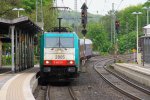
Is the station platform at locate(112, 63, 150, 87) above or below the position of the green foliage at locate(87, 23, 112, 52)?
below

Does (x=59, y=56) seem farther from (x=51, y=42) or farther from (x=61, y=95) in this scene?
(x=61, y=95)

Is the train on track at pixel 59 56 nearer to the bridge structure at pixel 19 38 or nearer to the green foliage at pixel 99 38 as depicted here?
the bridge structure at pixel 19 38

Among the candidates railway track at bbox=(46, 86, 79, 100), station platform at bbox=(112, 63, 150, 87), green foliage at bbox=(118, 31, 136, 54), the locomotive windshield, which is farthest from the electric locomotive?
green foliage at bbox=(118, 31, 136, 54)

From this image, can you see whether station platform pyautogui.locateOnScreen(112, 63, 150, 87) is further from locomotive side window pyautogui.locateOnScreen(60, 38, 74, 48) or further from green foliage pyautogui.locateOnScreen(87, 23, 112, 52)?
green foliage pyautogui.locateOnScreen(87, 23, 112, 52)

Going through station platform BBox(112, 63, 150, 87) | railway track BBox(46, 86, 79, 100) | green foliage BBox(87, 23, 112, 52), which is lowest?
railway track BBox(46, 86, 79, 100)

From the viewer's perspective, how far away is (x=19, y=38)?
32562 millimetres

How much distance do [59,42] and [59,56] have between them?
2.96 ft

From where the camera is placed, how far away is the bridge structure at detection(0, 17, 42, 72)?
28969 millimetres

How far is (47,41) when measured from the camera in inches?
1042

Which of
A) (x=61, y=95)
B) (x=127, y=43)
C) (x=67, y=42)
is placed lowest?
(x=61, y=95)

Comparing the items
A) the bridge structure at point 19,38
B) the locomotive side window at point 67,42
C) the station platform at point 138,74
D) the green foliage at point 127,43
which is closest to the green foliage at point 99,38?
the green foliage at point 127,43

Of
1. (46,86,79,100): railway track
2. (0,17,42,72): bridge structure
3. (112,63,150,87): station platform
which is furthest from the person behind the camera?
(0,17,42,72): bridge structure

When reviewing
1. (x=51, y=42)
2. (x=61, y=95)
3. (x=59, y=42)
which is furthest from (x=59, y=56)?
(x=61, y=95)

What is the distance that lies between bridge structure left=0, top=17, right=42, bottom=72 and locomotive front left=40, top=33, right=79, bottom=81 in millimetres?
2431
